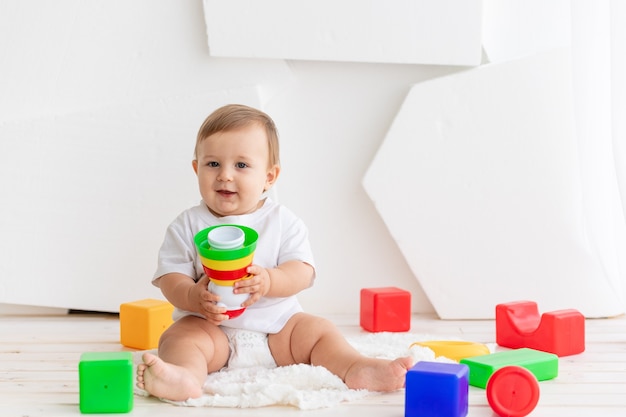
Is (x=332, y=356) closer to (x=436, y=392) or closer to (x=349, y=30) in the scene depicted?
(x=436, y=392)

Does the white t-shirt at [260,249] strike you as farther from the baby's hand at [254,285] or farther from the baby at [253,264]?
the baby's hand at [254,285]

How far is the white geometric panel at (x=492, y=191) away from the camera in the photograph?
213cm

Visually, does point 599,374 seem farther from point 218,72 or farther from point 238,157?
point 218,72

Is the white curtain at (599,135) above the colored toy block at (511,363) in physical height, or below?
above

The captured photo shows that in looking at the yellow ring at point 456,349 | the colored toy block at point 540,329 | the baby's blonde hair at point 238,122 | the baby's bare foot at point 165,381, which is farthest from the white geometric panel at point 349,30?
the baby's bare foot at point 165,381

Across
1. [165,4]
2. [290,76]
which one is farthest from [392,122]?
[165,4]

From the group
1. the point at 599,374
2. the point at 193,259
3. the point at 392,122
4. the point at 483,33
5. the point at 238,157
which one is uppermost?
the point at 483,33

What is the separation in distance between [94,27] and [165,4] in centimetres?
18

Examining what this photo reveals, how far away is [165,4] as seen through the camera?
216cm

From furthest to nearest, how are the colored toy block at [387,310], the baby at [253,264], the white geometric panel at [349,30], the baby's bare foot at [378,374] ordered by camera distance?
the white geometric panel at [349,30], the colored toy block at [387,310], the baby at [253,264], the baby's bare foot at [378,374]

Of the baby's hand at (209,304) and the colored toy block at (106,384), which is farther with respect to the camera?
the baby's hand at (209,304)

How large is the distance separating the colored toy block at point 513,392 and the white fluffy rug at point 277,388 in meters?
0.21

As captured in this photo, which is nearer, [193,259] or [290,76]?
[193,259]

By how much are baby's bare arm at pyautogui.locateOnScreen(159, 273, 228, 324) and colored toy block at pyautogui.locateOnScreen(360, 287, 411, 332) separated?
552 mm
